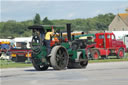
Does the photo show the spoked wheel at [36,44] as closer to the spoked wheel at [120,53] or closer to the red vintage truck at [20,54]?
the red vintage truck at [20,54]

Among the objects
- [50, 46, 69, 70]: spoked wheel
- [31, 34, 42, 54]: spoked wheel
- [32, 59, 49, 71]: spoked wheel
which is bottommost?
[32, 59, 49, 71]: spoked wheel

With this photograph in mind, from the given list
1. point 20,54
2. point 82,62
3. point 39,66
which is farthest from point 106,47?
point 39,66

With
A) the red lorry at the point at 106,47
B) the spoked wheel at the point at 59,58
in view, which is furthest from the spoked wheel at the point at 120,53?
the spoked wheel at the point at 59,58

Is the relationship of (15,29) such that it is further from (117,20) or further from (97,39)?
(97,39)

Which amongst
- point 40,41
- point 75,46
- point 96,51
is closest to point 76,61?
point 75,46

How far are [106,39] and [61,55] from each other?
1696 centimetres

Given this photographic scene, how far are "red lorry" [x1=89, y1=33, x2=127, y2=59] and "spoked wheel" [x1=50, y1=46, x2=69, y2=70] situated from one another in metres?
14.5

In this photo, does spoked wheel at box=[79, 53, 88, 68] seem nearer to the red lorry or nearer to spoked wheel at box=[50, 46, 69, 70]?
spoked wheel at box=[50, 46, 69, 70]

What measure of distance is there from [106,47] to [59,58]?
16752 mm

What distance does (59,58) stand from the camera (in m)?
22.4

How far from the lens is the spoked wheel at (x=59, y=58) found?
21891 millimetres

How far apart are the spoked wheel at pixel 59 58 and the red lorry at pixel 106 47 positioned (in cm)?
1450

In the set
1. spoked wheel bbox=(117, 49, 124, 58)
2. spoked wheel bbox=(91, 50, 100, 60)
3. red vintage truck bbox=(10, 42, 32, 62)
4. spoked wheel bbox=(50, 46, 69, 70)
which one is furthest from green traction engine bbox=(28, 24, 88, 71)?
A: spoked wheel bbox=(117, 49, 124, 58)

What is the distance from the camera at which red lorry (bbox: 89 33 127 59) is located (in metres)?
37.4
